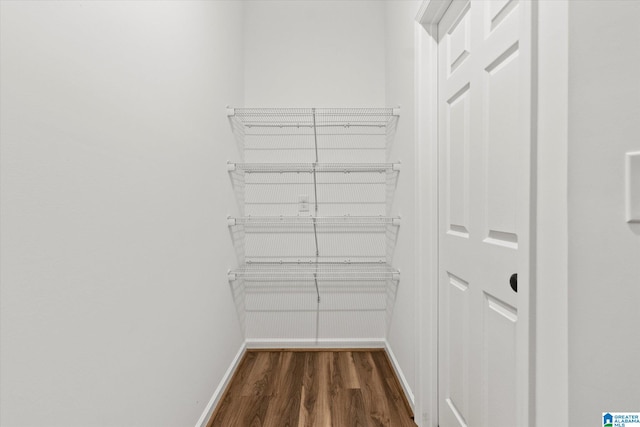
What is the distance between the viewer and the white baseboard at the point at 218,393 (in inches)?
66.0

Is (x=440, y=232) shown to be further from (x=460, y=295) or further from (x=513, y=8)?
Result: (x=513, y=8)

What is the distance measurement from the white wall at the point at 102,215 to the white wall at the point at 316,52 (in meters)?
0.89

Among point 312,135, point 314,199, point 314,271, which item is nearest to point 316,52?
point 312,135

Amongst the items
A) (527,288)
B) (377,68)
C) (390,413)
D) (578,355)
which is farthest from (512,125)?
(377,68)

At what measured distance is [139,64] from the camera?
1137mm

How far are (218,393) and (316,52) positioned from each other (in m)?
2.38

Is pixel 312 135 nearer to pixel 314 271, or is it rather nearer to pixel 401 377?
pixel 314 271

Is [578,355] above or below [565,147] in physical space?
below

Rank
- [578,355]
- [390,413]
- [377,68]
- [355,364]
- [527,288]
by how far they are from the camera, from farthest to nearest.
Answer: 1. [377,68]
2. [355,364]
3. [390,413]
4. [527,288]
5. [578,355]

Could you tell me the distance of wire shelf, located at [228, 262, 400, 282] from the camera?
8.44 feet

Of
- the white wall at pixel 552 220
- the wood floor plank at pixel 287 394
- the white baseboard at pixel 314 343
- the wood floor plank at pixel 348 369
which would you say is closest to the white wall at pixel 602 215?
the white wall at pixel 552 220

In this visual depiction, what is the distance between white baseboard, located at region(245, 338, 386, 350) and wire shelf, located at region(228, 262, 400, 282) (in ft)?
1.51

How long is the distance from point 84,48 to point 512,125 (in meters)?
1.17

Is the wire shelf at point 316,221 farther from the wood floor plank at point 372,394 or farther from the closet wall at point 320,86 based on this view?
the wood floor plank at point 372,394
